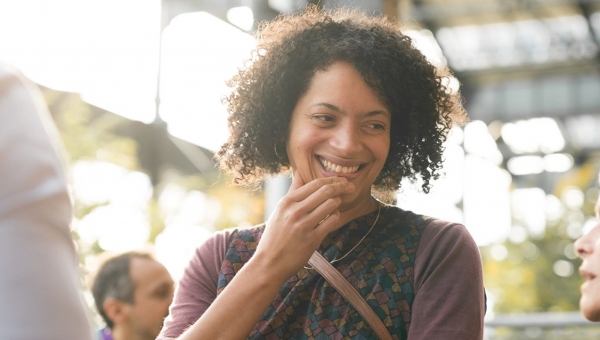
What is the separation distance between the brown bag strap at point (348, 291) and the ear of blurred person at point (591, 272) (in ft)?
1.67

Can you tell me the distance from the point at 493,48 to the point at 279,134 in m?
18.9

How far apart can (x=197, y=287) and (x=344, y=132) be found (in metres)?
0.57

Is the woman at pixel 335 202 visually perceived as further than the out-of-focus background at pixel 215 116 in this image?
No

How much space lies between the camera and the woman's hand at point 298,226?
219cm

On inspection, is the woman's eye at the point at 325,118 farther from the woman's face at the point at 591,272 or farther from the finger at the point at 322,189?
the woman's face at the point at 591,272

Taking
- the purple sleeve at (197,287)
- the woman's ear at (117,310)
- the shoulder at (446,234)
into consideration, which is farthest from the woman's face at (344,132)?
the woman's ear at (117,310)

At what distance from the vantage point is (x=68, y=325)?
874 millimetres

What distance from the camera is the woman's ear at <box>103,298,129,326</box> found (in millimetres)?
4744

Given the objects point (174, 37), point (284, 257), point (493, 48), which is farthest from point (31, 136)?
point (493, 48)

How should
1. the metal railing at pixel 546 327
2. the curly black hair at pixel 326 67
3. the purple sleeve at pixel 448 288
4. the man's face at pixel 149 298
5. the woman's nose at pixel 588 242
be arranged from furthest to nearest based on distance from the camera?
the metal railing at pixel 546 327, the man's face at pixel 149 298, the curly black hair at pixel 326 67, the woman's nose at pixel 588 242, the purple sleeve at pixel 448 288

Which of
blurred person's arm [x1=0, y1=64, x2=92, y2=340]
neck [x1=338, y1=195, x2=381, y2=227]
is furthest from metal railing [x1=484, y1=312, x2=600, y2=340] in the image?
blurred person's arm [x1=0, y1=64, x2=92, y2=340]

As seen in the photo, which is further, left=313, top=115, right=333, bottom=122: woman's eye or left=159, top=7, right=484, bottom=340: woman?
left=313, top=115, right=333, bottom=122: woman's eye

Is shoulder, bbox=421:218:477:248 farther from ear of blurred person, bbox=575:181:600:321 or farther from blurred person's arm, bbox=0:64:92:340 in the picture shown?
blurred person's arm, bbox=0:64:92:340

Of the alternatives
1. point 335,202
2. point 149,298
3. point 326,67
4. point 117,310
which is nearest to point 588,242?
point 335,202
